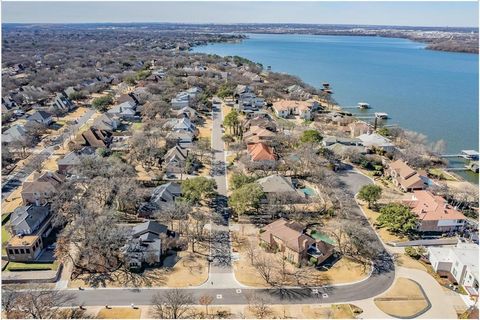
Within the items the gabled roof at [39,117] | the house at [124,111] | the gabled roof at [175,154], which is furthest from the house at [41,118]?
the gabled roof at [175,154]

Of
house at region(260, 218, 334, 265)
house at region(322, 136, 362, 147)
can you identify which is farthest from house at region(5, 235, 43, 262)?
house at region(322, 136, 362, 147)

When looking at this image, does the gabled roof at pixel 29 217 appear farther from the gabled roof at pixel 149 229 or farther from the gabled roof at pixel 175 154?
the gabled roof at pixel 175 154

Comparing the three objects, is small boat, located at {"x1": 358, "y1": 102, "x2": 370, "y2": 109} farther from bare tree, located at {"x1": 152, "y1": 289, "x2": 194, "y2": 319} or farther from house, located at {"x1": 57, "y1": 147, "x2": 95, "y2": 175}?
bare tree, located at {"x1": 152, "y1": 289, "x2": 194, "y2": 319}

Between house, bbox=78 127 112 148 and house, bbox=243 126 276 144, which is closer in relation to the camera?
house, bbox=78 127 112 148

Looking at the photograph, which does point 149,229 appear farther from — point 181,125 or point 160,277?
point 181,125

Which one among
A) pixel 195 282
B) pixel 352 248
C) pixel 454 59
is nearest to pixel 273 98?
pixel 352 248

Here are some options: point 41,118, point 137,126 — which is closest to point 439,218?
point 137,126
